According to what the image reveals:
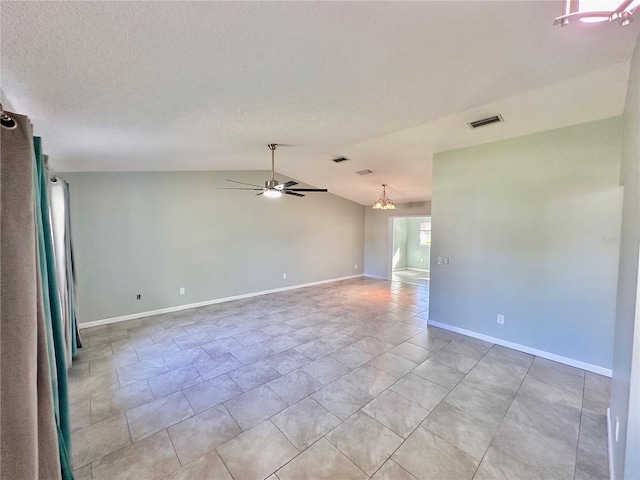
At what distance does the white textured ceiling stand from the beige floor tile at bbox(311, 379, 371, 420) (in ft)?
9.45

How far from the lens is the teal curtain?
1.47 m

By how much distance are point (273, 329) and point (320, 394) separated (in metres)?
1.89

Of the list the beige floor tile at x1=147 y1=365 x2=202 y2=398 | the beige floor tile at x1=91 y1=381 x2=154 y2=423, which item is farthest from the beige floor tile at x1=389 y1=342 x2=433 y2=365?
the beige floor tile at x1=91 y1=381 x2=154 y2=423

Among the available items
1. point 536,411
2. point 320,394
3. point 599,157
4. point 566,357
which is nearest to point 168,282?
point 320,394

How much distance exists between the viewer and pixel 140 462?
6.21 ft

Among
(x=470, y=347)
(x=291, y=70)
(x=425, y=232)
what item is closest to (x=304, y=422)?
(x=470, y=347)

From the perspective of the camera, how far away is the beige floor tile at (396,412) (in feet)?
7.29

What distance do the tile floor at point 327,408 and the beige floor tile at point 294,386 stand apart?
0.02m

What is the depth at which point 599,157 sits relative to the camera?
2.97m

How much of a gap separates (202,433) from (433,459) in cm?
182

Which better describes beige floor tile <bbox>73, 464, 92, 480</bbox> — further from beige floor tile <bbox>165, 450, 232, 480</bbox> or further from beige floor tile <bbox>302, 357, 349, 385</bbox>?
beige floor tile <bbox>302, 357, 349, 385</bbox>

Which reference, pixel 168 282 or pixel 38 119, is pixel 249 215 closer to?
pixel 168 282

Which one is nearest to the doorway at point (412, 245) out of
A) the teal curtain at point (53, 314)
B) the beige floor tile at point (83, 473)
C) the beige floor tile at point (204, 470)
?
the beige floor tile at point (204, 470)

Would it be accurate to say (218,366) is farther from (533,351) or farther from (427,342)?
(533,351)
